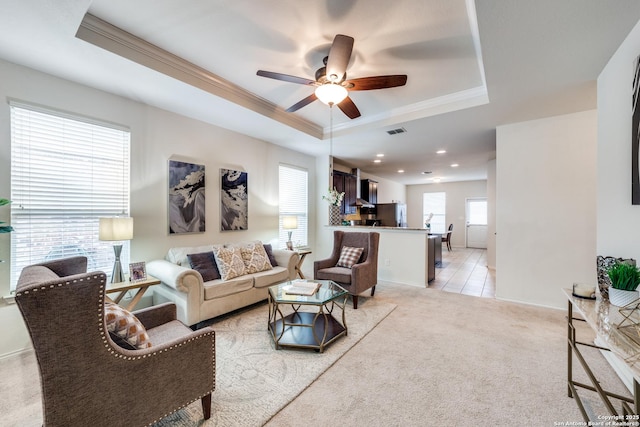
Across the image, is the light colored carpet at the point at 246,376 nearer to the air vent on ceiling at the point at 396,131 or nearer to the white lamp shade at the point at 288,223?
the white lamp shade at the point at 288,223

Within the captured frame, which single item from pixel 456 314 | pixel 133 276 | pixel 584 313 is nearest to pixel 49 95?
pixel 133 276

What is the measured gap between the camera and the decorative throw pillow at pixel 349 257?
395cm

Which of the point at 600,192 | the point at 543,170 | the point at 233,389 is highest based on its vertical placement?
the point at 543,170

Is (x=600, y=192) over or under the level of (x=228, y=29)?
under

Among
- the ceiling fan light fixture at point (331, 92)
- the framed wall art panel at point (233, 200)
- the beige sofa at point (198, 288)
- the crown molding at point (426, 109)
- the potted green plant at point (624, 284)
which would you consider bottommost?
the beige sofa at point (198, 288)

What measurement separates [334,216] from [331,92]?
387 cm

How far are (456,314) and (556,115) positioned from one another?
2.91m

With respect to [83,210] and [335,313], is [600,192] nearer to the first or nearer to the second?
[335,313]

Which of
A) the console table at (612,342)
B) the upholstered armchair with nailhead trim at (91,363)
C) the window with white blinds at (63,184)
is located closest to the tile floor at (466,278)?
the console table at (612,342)

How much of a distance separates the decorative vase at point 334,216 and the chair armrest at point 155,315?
13.4ft

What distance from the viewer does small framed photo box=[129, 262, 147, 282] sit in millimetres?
2684

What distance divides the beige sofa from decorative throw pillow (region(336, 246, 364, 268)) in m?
0.89

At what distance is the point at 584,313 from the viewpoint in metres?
1.46

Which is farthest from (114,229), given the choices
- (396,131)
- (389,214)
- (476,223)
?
(476,223)
